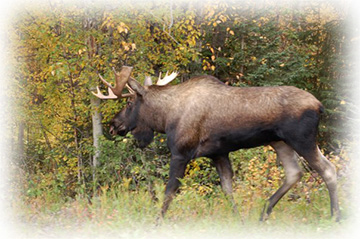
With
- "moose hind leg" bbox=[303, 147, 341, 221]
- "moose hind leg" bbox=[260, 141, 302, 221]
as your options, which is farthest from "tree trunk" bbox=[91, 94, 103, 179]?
"moose hind leg" bbox=[303, 147, 341, 221]

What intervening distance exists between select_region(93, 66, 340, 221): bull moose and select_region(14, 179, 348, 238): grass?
23 cm

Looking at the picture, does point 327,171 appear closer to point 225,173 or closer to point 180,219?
point 225,173

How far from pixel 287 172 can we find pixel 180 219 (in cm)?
160

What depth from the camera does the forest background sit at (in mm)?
10180

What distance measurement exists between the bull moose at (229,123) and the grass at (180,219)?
23 centimetres

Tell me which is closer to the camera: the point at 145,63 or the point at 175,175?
the point at 175,175

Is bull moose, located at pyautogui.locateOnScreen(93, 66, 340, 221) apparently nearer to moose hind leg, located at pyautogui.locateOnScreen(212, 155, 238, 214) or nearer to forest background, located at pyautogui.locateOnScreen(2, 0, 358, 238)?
moose hind leg, located at pyautogui.locateOnScreen(212, 155, 238, 214)

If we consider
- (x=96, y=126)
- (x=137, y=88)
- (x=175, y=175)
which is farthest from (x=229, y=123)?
(x=96, y=126)

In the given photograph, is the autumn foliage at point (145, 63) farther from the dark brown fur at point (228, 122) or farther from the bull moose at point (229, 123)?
the dark brown fur at point (228, 122)

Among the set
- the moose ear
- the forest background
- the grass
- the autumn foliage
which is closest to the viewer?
the grass

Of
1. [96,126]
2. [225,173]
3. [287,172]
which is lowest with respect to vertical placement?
[96,126]

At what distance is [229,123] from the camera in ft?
19.8

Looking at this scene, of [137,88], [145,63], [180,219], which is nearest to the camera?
[180,219]

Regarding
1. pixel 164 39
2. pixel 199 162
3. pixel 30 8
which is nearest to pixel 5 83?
pixel 30 8
